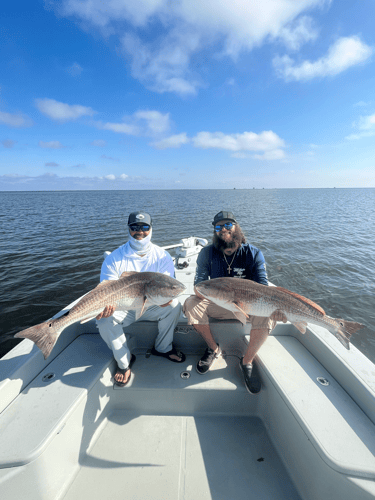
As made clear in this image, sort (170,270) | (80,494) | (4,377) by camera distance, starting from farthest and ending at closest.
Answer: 1. (170,270)
2. (4,377)
3. (80,494)

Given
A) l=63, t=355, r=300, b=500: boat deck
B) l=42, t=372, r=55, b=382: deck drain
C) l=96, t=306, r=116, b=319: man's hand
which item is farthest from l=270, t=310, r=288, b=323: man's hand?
l=42, t=372, r=55, b=382: deck drain

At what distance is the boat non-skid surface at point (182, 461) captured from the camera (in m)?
2.57

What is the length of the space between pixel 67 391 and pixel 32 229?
2519 centimetres

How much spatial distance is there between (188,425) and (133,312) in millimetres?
1929

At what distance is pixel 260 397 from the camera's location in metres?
3.40

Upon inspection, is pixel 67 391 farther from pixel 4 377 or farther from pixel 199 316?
pixel 199 316

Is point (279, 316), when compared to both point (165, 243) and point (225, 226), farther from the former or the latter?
point (165, 243)

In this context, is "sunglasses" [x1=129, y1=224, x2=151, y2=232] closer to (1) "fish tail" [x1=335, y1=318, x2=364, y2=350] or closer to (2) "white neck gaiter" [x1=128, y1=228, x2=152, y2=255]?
(2) "white neck gaiter" [x1=128, y1=228, x2=152, y2=255]

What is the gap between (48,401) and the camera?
110 inches

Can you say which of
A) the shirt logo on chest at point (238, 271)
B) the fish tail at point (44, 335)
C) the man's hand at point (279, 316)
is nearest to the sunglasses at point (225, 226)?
the shirt logo on chest at point (238, 271)

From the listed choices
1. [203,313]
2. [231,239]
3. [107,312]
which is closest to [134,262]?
[107,312]

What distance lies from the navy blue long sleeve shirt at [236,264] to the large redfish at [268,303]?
0.91 metres

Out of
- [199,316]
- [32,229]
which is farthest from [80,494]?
[32,229]

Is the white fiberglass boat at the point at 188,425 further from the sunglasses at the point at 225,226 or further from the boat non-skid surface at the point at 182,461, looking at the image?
the sunglasses at the point at 225,226
